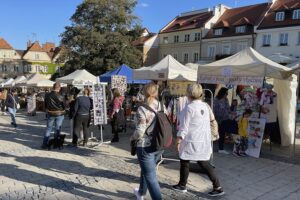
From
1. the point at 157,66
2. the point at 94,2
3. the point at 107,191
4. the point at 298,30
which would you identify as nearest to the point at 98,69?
the point at 94,2

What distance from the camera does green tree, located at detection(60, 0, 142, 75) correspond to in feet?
114

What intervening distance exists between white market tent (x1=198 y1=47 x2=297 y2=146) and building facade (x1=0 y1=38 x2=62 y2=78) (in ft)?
204

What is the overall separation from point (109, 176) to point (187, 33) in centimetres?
3938

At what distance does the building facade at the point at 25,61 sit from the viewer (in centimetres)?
6650

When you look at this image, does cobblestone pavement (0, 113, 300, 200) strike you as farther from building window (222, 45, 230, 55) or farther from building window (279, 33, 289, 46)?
building window (222, 45, 230, 55)

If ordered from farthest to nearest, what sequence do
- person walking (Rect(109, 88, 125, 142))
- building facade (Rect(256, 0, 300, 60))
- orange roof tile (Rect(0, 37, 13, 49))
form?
orange roof tile (Rect(0, 37, 13, 49))
building facade (Rect(256, 0, 300, 60))
person walking (Rect(109, 88, 125, 142))

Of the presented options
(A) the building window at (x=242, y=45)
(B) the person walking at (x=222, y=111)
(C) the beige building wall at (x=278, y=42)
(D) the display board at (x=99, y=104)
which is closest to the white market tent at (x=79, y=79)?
(D) the display board at (x=99, y=104)

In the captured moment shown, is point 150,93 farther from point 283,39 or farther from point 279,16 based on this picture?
point 279,16

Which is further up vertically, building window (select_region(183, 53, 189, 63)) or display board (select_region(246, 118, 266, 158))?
building window (select_region(183, 53, 189, 63))

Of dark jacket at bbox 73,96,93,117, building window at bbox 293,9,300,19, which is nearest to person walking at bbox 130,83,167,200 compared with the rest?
dark jacket at bbox 73,96,93,117

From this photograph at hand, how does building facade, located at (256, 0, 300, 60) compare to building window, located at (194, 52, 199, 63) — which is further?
building window, located at (194, 52, 199, 63)

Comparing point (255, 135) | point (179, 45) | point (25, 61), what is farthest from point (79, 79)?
point (25, 61)

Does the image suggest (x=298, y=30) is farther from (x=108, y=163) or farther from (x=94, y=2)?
(x=108, y=163)

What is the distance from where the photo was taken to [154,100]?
425 centimetres
